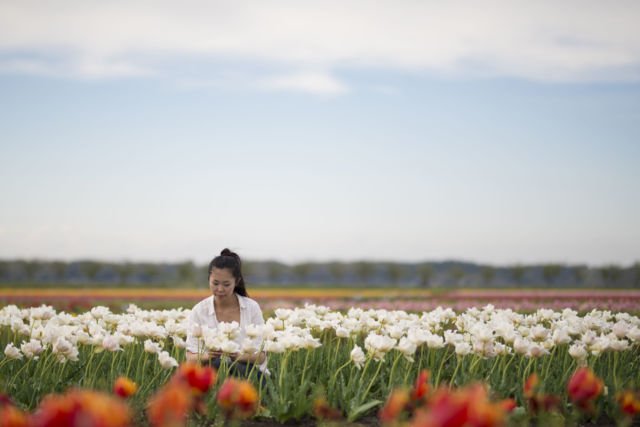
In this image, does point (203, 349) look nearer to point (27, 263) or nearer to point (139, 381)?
point (139, 381)

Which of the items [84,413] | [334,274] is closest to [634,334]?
[84,413]

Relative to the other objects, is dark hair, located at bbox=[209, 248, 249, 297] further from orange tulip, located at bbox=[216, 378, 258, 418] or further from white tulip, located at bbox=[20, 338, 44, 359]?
orange tulip, located at bbox=[216, 378, 258, 418]

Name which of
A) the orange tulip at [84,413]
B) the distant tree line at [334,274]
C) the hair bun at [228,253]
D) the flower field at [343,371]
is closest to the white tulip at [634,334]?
the flower field at [343,371]

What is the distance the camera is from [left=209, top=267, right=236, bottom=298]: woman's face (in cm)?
661

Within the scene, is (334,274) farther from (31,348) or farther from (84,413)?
(84,413)

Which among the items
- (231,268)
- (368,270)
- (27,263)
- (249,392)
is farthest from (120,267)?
(249,392)

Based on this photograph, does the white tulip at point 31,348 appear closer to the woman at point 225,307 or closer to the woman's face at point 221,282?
the woman at point 225,307

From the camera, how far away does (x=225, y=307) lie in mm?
6910

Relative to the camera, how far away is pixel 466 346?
18.8ft

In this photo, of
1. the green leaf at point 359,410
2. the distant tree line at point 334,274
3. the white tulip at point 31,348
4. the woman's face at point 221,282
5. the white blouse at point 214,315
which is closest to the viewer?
the green leaf at point 359,410

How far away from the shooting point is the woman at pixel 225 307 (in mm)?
6473

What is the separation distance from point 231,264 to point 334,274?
169ft

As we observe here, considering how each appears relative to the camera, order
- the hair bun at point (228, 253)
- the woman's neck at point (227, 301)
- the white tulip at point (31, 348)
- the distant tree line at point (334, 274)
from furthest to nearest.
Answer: the distant tree line at point (334, 274) → the hair bun at point (228, 253) → the woman's neck at point (227, 301) → the white tulip at point (31, 348)

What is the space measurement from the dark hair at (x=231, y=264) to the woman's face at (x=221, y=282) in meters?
0.04
